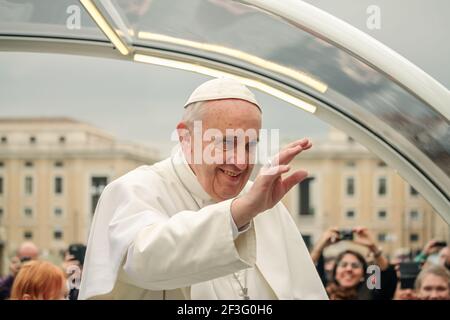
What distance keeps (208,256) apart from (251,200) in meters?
0.21

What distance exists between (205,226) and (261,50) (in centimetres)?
123

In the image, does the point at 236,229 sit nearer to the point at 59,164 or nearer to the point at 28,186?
the point at 59,164

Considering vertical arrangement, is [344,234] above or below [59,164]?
below

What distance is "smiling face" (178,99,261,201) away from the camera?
2.56 metres

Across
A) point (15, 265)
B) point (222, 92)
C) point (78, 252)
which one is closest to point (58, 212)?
point (15, 265)

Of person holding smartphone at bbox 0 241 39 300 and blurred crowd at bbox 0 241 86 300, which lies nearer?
blurred crowd at bbox 0 241 86 300

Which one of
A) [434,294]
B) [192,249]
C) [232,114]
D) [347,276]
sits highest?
[232,114]

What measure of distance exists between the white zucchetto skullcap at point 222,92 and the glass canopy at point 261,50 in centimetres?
37

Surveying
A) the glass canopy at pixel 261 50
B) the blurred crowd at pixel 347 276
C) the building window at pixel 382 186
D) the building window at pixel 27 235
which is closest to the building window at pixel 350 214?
the building window at pixel 382 186

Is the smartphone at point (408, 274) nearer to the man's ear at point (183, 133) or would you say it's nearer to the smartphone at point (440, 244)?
the smartphone at point (440, 244)

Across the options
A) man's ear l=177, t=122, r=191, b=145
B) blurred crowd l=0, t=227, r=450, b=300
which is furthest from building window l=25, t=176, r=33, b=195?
man's ear l=177, t=122, r=191, b=145

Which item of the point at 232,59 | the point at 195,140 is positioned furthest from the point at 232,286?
the point at 232,59

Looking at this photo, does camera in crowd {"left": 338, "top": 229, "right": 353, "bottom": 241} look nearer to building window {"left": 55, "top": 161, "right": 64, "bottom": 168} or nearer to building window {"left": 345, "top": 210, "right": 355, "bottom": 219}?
building window {"left": 55, "top": 161, "right": 64, "bottom": 168}

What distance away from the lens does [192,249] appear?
2.25 metres
